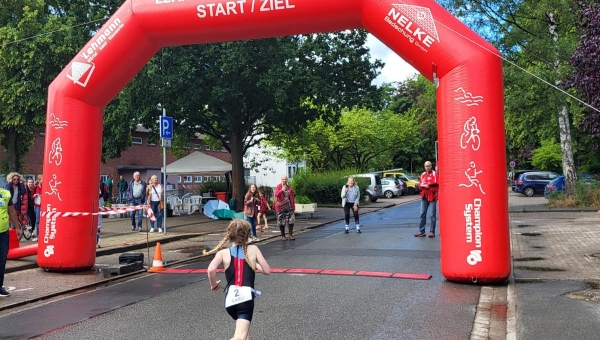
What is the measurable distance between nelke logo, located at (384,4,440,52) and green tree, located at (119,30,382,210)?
10398mm

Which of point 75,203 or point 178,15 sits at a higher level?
point 178,15

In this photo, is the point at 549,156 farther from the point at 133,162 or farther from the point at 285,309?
the point at 285,309

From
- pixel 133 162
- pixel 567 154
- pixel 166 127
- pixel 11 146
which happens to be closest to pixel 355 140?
pixel 133 162

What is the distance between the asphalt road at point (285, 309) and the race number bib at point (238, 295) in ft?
5.15

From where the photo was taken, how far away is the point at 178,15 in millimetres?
9891

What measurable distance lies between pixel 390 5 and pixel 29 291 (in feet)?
24.3

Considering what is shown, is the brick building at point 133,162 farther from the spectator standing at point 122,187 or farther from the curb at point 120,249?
the curb at point 120,249

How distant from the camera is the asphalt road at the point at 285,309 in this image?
19.9 feet

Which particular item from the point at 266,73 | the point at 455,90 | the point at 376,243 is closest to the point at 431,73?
the point at 455,90

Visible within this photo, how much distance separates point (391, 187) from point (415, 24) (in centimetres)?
3062

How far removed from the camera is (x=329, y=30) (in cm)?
1004

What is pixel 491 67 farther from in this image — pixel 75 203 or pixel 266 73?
pixel 266 73

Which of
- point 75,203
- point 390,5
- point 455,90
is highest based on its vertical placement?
point 390,5

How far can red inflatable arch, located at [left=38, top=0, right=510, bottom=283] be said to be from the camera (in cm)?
818
